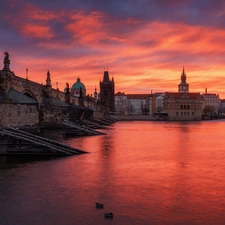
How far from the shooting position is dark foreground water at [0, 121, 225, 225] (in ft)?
39.2

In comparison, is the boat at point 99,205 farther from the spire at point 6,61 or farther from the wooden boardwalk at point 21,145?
the spire at point 6,61

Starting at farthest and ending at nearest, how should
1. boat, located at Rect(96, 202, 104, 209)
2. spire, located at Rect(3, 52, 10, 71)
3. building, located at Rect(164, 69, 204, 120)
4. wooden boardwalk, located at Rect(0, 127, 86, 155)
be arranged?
1. building, located at Rect(164, 69, 204, 120)
2. spire, located at Rect(3, 52, 10, 71)
3. wooden boardwalk, located at Rect(0, 127, 86, 155)
4. boat, located at Rect(96, 202, 104, 209)

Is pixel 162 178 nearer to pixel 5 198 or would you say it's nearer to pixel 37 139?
pixel 5 198

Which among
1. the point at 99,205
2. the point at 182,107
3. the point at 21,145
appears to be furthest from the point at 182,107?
the point at 99,205

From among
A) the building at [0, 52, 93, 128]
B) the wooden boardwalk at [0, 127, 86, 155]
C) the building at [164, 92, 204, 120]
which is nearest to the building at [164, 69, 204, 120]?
the building at [164, 92, 204, 120]

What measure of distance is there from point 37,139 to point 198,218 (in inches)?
705

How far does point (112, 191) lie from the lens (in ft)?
51.0

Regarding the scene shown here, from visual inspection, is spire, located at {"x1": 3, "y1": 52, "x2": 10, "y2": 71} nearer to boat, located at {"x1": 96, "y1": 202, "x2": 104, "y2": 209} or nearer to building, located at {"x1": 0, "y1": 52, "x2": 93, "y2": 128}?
building, located at {"x1": 0, "y1": 52, "x2": 93, "y2": 128}

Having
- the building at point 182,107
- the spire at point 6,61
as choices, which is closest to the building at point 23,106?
the spire at point 6,61

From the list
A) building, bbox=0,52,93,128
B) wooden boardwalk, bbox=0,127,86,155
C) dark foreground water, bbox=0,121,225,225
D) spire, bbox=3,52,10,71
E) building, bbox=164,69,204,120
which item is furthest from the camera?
building, bbox=164,69,204,120

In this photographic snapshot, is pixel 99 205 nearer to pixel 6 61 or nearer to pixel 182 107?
pixel 6 61

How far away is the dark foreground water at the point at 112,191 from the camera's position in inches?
470

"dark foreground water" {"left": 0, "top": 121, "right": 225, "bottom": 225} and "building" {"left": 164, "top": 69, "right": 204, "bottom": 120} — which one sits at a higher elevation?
"building" {"left": 164, "top": 69, "right": 204, "bottom": 120}

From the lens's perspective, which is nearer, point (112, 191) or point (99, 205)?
point (99, 205)
